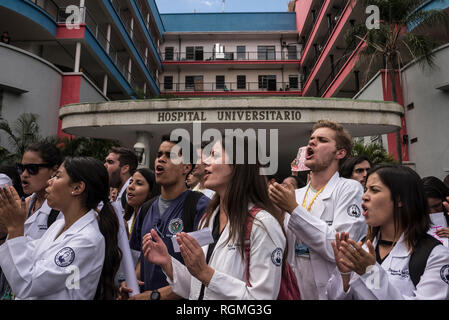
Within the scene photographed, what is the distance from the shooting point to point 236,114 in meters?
12.7

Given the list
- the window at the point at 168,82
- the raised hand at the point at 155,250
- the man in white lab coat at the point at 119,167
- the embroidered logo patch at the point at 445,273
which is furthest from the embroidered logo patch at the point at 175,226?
the window at the point at 168,82

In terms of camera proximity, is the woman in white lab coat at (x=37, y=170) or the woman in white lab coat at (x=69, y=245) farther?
the woman in white lab coat at (x=37, y=170)

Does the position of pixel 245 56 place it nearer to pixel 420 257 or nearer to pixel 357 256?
pixel 420 257

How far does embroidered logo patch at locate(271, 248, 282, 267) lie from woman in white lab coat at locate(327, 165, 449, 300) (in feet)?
1.16

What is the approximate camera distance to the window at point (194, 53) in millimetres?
36031

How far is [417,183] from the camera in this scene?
2314 mm

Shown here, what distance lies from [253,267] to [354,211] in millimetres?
1205

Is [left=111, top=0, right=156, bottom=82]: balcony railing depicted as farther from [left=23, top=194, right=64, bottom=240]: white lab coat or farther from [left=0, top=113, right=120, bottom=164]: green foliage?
[left=23, top=194, right=64, bottom=240]: white lab coat

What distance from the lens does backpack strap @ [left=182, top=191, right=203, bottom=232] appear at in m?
2.95

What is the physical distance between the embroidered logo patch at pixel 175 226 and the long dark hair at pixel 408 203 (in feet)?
5.43

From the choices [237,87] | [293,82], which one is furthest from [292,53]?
[237,87]

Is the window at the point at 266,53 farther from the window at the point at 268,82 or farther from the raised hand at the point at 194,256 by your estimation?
the raised hand at the point at 194,256

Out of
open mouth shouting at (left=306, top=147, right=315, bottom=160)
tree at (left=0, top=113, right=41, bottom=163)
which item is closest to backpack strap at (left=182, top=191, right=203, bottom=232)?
open mouth shouting at (left=306, top=147, right=315, bottom=160)

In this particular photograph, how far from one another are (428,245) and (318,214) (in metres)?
0.97
